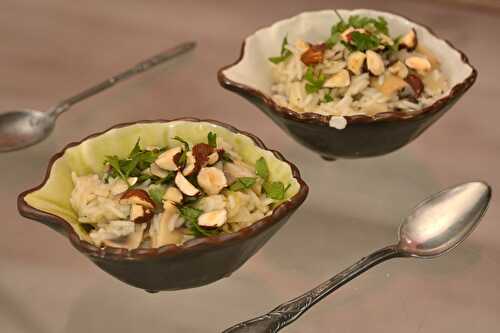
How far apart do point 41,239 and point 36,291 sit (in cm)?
16

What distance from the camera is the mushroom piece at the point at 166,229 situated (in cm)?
127

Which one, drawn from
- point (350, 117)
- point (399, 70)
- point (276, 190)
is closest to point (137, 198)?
point (276, 190)

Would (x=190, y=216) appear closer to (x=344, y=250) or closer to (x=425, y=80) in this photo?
(x=344, y=250)

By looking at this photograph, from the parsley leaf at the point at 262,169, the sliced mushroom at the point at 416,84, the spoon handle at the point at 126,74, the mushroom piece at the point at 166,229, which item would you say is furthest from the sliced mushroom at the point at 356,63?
the spoon handle at the point at 126,74

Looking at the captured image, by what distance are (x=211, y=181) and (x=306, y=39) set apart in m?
0.72

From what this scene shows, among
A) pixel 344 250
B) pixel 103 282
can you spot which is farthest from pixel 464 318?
pixel 103 282

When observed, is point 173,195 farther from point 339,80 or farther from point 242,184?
point 339,80

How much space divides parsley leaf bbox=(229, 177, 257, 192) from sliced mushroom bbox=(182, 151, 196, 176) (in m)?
0.08

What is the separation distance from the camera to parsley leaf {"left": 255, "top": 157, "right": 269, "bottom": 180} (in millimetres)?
1423

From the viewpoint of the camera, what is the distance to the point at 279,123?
1.66 metres

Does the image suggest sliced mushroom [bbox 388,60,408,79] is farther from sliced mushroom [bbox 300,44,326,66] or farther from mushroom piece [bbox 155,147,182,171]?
mushroom piece [bbox 155,147,182,171]

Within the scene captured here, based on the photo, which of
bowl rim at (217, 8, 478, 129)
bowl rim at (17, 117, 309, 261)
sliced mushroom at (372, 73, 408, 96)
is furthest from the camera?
sliced mushroom at (372, 73, 408, 96)

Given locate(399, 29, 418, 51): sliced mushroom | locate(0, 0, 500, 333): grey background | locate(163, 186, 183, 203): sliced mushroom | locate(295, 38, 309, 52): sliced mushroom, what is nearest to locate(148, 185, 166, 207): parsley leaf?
locate(163, 186, 183, 203): sliced mushroom

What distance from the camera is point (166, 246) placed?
47.2 inches
